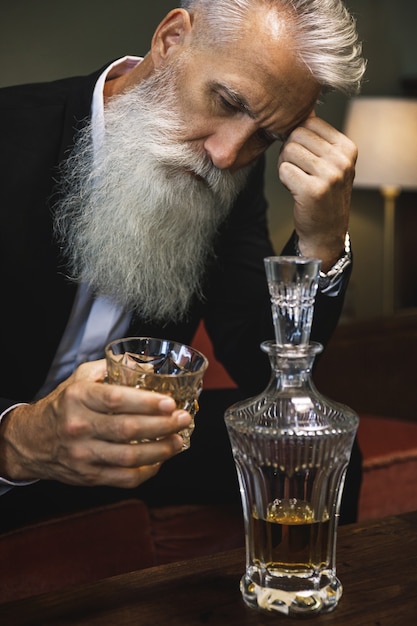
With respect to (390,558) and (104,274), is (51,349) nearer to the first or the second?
(104,274)

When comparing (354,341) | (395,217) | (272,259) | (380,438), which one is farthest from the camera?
(395,217)

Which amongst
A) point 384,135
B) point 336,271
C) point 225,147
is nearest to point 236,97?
point 225,147

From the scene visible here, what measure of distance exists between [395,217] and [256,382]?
2622 millimetres

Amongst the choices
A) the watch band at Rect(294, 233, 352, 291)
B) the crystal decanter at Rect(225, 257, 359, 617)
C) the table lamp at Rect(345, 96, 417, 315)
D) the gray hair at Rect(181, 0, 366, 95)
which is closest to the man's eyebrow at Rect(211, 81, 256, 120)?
the gray hair at Rect(181, 0, 366, 95)

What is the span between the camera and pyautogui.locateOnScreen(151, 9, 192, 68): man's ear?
2074 mm

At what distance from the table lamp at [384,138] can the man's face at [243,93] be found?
2.21 m

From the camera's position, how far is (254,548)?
134 cm

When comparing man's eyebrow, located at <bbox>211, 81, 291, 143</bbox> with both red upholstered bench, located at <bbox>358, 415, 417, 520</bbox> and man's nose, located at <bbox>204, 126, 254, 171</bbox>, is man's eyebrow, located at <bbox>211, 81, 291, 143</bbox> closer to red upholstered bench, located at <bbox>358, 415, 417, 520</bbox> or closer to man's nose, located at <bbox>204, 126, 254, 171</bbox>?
man's nose, located at <bbox>204, 126, 254, 171</bbox>

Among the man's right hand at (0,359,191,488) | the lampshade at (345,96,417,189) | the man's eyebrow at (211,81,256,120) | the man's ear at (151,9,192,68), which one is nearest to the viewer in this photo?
the man's right hand at (0,359,191,488)

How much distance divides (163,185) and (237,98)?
26cm

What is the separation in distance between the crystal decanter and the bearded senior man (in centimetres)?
77

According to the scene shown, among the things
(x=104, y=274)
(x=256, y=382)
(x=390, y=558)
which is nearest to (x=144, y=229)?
(x=104, y=274)

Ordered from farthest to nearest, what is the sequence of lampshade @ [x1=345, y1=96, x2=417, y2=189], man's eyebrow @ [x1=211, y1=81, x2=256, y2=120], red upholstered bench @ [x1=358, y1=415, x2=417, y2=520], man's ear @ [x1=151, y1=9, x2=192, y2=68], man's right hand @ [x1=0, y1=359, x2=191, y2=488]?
lampshade @ [x1=345, y1=96, x2=417, y2=189]
red upholstered bench @ [x1=358, y1=415, x2=417, y2=520]
man's ear @ [x1=151, y1=9, x2=192, y2=68]
man's eyebrow @ [x1=211, y1=81, x2=256, y2=120]
man's right hand @ [x1=0, y1=359, x2=191, y2=488]

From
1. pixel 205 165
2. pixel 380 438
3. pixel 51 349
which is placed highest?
pixel 205 165
